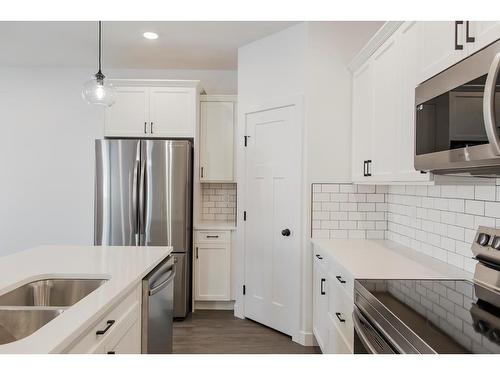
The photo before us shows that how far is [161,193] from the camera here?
3.66 metres

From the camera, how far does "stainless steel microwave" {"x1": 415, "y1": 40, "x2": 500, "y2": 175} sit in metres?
1.12

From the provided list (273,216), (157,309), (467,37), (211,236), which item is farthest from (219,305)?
(467,37)

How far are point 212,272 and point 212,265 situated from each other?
74mm

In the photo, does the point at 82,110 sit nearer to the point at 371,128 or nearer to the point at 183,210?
Result: the point at 183,210

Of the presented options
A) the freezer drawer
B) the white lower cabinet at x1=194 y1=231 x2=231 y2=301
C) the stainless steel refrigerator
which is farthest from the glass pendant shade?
the white lower cabinet at x1=194 y1=231 x2=231 y2=301

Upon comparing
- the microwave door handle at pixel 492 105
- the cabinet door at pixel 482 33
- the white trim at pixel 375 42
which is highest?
the white trim at pixel 375 42

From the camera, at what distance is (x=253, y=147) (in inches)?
140

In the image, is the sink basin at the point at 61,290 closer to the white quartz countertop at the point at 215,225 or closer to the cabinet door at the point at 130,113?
the white quartz countertop at the point at 215,225

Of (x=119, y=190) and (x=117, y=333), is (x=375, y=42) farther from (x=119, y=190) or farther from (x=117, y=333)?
(x=119, y=190)

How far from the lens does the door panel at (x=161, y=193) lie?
3.66 meters

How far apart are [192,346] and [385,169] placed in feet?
6.69

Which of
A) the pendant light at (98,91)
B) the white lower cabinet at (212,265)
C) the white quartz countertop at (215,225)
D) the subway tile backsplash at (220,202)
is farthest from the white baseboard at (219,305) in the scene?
the pendant light at (98,91)

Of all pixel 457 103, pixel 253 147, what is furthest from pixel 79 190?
pixel 457 103

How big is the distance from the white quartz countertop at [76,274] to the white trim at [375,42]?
6.18 feet
